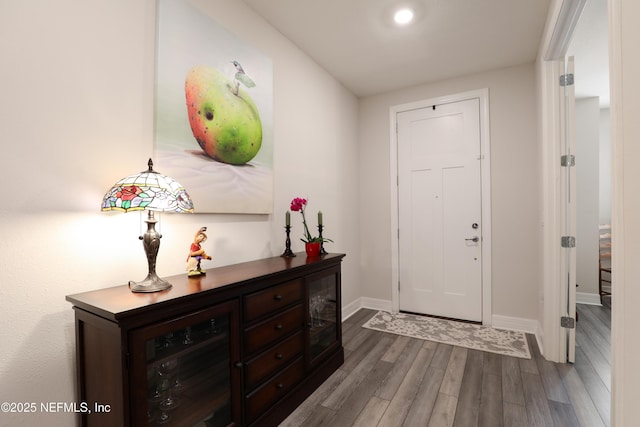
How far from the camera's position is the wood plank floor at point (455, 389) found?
1829 mm

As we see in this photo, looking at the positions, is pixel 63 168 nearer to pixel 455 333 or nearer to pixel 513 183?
pixel 455 333

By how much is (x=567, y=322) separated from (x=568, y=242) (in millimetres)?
635

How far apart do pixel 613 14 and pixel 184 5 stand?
1.98 metres

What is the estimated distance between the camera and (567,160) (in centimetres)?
238

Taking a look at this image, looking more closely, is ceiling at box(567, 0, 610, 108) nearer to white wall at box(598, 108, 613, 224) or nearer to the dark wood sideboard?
white wall at box(598, 108, 613, 224)

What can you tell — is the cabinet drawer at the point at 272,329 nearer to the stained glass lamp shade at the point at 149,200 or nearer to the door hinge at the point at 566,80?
the stained glass lamp shade at the point at 149,200

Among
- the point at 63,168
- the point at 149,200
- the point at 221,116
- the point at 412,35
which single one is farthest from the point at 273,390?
the point at 412,35

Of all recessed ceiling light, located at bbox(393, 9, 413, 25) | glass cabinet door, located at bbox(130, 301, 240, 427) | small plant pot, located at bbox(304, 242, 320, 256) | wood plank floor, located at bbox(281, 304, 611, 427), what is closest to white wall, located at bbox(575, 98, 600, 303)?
wood plank floor, located at bbox(281, 304, 611, 427)

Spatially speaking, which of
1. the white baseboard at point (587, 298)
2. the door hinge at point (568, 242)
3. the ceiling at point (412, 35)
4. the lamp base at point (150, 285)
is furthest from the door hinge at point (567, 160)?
the lamp base at point (150, 285)

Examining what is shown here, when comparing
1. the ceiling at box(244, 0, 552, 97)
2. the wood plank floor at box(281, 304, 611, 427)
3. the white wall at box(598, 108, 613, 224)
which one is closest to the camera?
the wood plank floor at box(281, 304, 611, 427)

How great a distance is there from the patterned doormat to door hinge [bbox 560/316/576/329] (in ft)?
1.28

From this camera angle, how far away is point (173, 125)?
173 centimetres

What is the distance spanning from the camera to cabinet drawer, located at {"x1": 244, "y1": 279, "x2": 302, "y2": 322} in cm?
162

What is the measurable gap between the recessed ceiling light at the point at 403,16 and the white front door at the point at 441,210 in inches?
52.8
